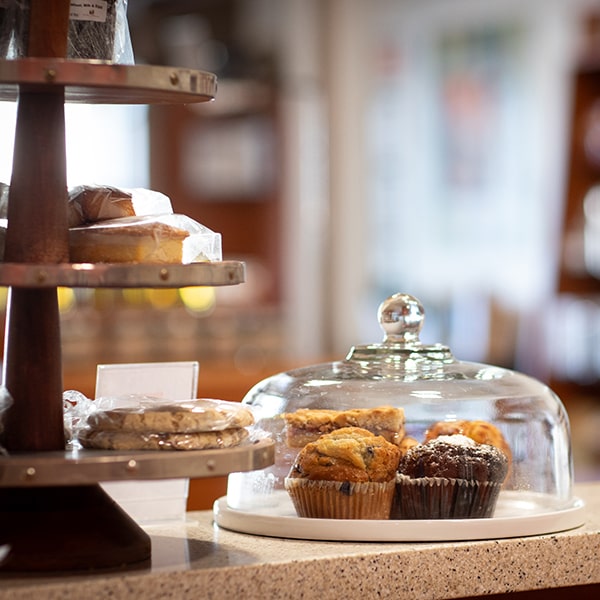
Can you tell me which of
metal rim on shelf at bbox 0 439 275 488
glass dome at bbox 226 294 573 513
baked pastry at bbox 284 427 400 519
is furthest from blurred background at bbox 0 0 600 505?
metal rim on shelf at bbox 0 439 275 488

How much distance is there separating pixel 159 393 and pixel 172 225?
338 millimetres

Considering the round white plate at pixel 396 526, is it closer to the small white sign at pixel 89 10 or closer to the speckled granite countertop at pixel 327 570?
the speckled granite countertop at pixel 327 570

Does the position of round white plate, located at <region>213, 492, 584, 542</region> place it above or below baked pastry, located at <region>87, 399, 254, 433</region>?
below

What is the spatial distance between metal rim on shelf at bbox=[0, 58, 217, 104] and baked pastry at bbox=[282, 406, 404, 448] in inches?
16.6

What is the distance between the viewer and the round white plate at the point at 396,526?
1372mm

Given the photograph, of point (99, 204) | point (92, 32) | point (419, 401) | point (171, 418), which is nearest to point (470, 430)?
point (419, 401)

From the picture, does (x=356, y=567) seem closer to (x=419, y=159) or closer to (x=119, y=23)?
(x=119, y=23)

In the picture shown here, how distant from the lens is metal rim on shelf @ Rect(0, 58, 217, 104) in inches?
45.7

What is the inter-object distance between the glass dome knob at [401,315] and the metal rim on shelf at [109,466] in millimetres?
392

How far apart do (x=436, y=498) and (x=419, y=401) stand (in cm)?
14

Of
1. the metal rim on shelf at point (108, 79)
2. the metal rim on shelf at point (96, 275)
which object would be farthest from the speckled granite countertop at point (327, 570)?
the metal rim on shelf at point (108, 79)

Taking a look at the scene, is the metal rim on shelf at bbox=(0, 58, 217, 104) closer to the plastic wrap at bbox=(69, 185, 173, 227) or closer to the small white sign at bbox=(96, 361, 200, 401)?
the plastic wrap at bbox=(69, 185, 173, 227)

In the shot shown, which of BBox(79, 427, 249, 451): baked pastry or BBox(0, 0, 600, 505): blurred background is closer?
BBox(79, 427, 249, 451): baked pastry

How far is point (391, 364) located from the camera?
1.56 metres
